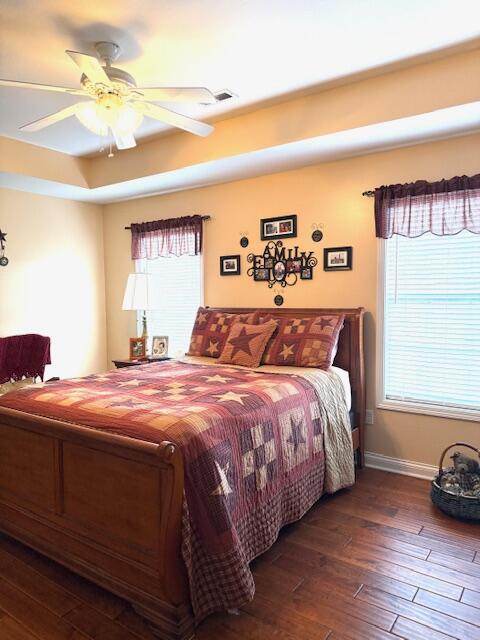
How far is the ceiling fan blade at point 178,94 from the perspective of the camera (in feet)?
6.88

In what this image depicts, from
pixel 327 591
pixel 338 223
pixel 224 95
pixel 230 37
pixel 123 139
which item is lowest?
pixel 327 591

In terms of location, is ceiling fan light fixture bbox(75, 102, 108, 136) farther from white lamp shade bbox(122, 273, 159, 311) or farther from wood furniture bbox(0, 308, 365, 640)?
white lamp shade bbox(122, 273, 159, 311)

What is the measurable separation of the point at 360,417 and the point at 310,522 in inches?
38.9

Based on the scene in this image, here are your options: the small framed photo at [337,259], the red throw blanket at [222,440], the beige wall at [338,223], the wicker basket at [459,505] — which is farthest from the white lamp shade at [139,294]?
the wicker basket at [459,505]

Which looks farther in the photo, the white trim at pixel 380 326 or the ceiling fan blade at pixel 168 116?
the white trim at pixel 380 326

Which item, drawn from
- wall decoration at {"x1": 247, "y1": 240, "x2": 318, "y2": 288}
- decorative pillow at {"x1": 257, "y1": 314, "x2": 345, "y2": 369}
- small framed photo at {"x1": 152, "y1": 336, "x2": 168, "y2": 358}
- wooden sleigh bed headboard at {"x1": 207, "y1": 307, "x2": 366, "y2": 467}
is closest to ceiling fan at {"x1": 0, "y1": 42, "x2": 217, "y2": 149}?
wall decoration at {"x1": 247, "y1": 240, "x2": 318, "y2": 288}

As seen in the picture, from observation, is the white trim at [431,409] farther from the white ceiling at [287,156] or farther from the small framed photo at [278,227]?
the white ceiling at [287,156]

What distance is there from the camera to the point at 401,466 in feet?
10.7

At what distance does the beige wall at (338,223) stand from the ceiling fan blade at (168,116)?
1.31 metres

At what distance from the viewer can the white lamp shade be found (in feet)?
14.1

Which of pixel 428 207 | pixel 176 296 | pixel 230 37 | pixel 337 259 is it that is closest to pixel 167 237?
pixel 176 296

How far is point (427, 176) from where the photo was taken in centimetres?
311

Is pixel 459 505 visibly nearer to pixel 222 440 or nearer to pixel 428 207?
pixel 222 440

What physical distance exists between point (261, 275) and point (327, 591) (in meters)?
2.53
